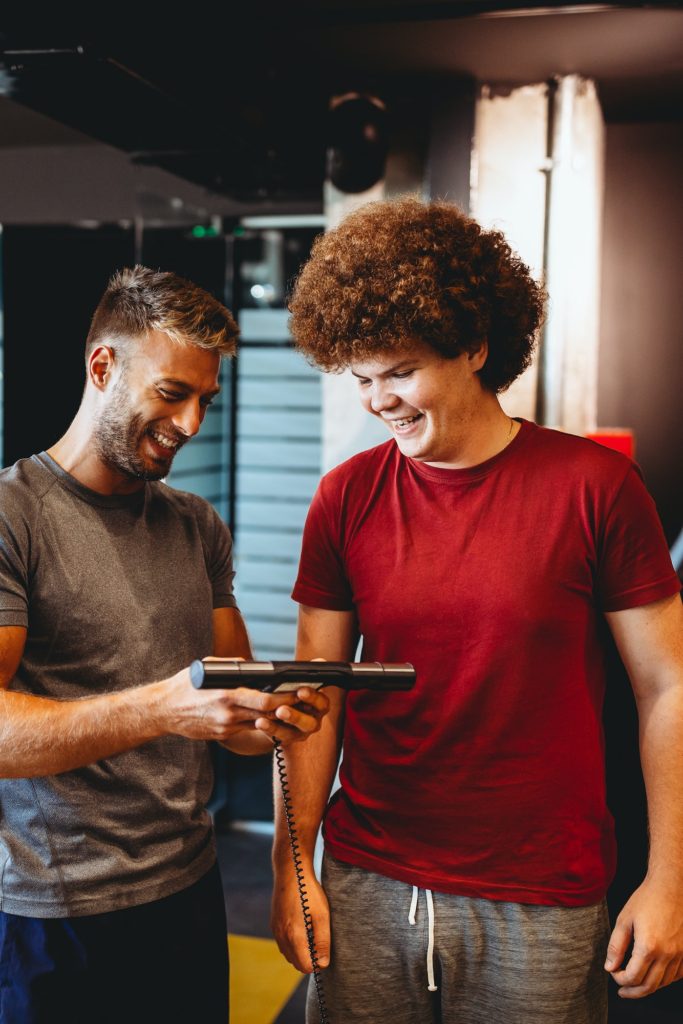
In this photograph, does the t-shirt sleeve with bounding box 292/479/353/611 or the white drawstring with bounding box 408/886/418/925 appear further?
the t-shirt sleeve with bounding box 292/479/353/611

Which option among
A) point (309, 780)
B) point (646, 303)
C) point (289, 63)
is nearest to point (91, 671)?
point (309, 780)

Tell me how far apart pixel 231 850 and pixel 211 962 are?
252 cm

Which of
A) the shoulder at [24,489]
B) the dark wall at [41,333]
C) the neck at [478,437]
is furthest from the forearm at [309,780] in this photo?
the dark wall at [41,333]

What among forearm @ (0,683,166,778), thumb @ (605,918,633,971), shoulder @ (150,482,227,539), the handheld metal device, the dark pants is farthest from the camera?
shoulder @ (150,482,227,539)

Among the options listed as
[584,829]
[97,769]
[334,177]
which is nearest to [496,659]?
[584,829]

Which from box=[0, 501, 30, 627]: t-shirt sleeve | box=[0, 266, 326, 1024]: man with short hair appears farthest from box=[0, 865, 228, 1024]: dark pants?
box=[0, 501, 30, 627]: t-shirt sleeve

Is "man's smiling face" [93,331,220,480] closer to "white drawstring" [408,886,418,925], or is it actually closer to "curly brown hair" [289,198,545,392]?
"curly brown hair" [289,198,545,392]

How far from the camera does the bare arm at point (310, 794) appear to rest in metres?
1.57

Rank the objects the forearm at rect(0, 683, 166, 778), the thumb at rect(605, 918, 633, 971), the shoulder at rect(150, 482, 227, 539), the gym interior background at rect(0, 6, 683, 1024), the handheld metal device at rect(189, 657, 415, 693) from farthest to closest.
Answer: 1. the gym interior background at rect(0, 6, 683, 1024)
2. the shoulder at rect(150, 482, 227, 539)
3. the thumb at rect(605, 918, 633, 971)
4. the forearm at rect(0, 683, 166, 778)
5. the handheld metal device at rect(189, 657, 415, 693)

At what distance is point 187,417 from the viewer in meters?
1.66

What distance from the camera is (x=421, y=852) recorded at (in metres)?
Result: 1.51

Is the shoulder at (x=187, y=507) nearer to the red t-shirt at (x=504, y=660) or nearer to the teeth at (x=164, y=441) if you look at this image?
the teeth at (x=164, y=441)

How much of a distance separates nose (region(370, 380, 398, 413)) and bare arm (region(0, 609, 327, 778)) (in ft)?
1.67

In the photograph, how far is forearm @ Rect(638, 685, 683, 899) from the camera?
1441 mm
